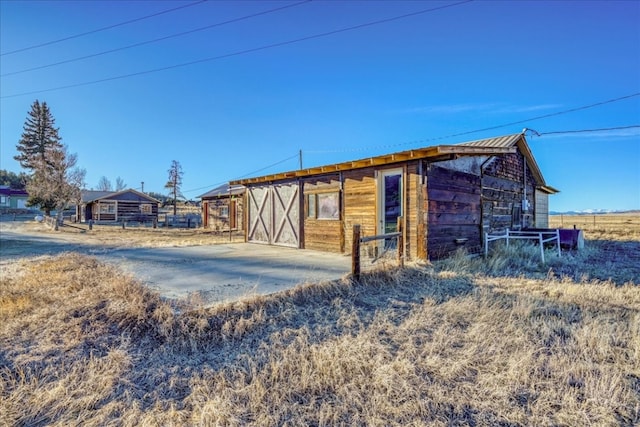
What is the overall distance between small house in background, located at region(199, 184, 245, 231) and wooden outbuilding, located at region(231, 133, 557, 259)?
310 inches

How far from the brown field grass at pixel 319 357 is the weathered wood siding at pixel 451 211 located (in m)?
2.60

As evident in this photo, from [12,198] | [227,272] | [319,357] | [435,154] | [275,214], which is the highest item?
[12,198]

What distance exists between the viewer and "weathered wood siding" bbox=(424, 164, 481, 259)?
296 inches

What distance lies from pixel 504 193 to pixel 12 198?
64.2 m

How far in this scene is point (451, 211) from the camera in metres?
8.22

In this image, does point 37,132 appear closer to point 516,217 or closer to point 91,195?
point 91,195

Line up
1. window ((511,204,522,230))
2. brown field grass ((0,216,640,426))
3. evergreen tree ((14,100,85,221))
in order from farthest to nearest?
1. evergreen tree ((14,100,85,221))
2. window ((511,204,522,230))
3. brown field grass ((0,216,640,426))

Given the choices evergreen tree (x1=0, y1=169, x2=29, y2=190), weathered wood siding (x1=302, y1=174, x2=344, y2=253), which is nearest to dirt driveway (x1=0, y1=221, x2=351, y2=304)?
weathered wood siding (x1=302, y1=174, x2=344, y2=253)

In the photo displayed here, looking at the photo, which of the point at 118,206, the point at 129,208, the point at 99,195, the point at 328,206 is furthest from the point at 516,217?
the point at 99,195

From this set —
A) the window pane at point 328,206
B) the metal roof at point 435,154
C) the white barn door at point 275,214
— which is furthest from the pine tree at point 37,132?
the window pane at point 328,206

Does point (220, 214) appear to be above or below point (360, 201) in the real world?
below

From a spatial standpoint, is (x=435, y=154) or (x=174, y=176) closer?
(x=435, y=154)

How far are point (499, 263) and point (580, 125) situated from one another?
12579 millimetres

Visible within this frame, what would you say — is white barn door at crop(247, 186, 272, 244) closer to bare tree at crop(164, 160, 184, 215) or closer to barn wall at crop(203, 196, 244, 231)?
barn wall at crop(203, 196, 244, 231)
